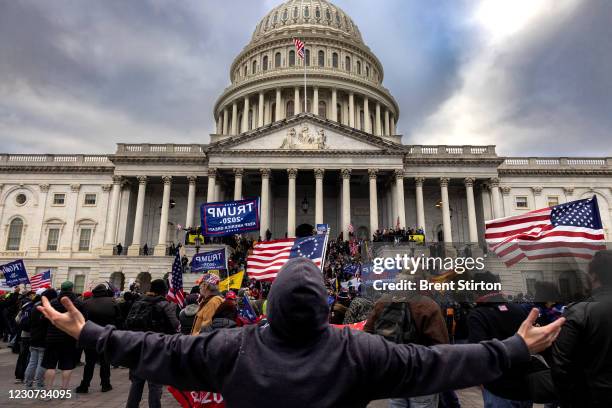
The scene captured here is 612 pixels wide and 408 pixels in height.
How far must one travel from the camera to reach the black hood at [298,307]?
231cm

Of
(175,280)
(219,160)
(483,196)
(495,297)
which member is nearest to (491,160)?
(483,196)

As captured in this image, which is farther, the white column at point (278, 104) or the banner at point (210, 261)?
the white column at point (278, 104)

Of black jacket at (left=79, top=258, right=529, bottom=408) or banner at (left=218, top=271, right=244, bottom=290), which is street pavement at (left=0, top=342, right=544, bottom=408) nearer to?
banner at (left=218, top=271, right=244, bottom=290)

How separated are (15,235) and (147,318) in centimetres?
4510

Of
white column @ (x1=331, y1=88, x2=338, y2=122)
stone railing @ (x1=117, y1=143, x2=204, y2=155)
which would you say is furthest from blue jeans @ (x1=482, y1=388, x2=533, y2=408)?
white column @ (x1=331, y1=88, x2=338, y2=122)

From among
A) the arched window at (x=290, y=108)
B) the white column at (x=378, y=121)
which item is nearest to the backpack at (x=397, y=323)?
the arched window at (x=290, y=108)

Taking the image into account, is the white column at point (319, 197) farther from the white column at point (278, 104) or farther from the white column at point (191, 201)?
the white column at point (278, 104)

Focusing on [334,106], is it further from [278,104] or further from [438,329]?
[438,329]

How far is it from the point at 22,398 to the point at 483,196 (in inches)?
1553

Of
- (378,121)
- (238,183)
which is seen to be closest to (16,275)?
(238,183)

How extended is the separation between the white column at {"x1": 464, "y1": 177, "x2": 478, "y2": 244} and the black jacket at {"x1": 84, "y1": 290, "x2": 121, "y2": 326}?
116 feet

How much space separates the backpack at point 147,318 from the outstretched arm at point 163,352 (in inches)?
215

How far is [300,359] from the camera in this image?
7.52 ft

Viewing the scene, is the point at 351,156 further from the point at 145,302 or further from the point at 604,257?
the point at 604,257
